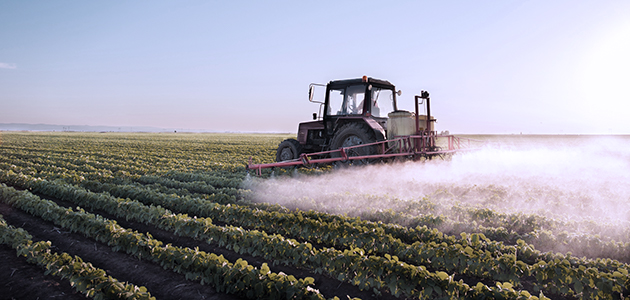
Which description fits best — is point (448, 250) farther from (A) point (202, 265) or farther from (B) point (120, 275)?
(B) point (120, 275)

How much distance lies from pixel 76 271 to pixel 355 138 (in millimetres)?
7019

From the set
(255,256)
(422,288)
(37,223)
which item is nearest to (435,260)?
(422,288)

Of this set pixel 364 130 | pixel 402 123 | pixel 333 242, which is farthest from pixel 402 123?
pixel 333 242

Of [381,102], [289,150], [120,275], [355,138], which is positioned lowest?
[120,275]

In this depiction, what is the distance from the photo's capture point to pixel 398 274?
142 inches

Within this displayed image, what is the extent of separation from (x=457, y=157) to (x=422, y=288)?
25.7 feet

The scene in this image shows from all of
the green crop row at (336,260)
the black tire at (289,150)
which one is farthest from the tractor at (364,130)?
the green crop row at (336,260)

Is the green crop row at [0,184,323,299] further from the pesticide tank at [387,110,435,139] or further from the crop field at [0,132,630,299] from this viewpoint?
the pesticide tank at [387,110,435,139]

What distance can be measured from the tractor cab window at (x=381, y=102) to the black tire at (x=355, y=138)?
2.73ft

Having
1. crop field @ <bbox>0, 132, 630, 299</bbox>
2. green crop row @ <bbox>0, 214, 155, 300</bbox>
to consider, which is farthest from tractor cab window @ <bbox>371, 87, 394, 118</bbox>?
green crop row @ <bbox>0, 214, 155, 300</bbox>

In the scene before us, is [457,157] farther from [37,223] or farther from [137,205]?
[37,223]

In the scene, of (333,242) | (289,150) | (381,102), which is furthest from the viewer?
(289,150)

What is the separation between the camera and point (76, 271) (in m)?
3.89

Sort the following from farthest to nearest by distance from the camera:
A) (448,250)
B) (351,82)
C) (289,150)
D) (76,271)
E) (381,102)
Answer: (289,150) < (381,102) < (351,82) < (448,250) < (76,271)
